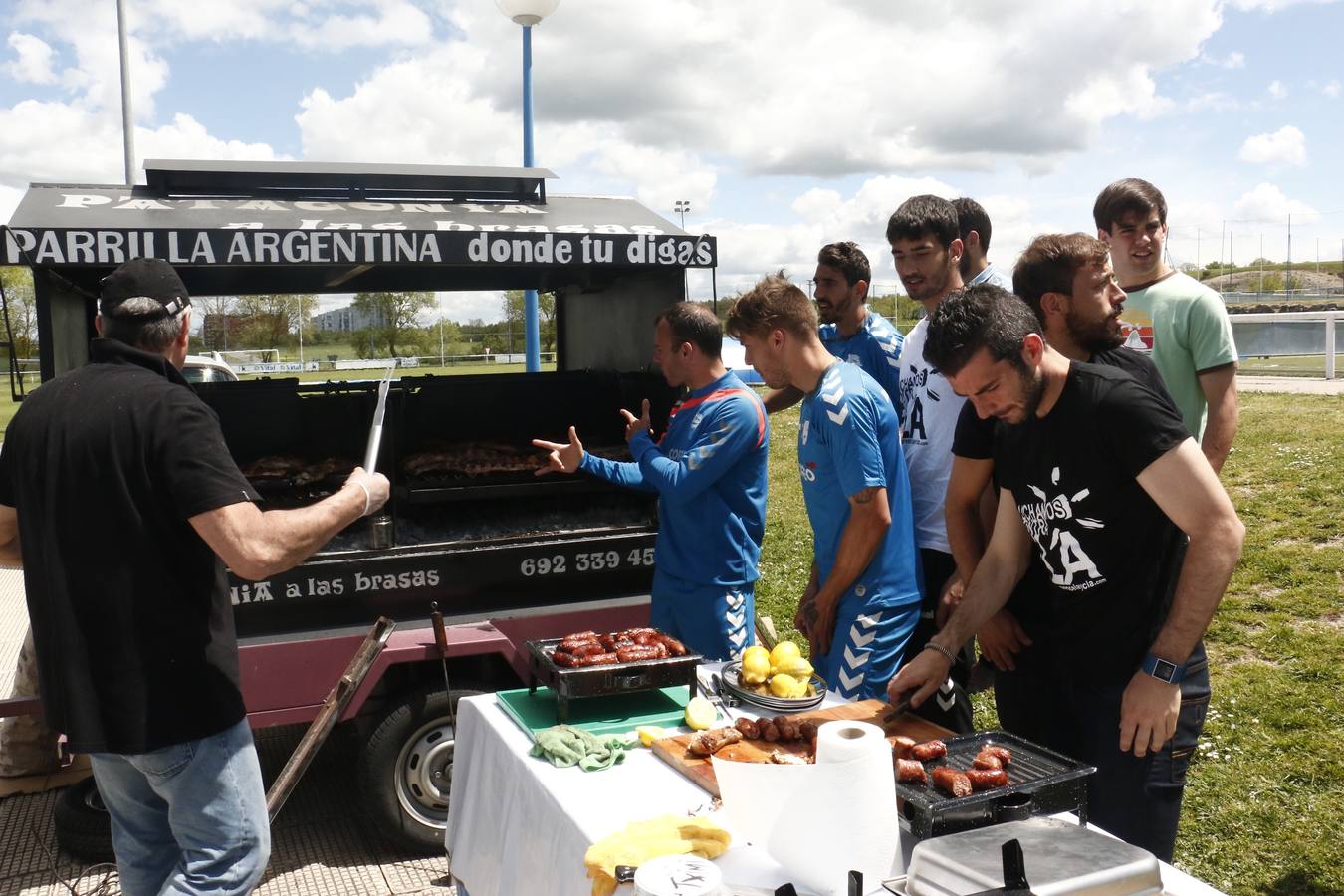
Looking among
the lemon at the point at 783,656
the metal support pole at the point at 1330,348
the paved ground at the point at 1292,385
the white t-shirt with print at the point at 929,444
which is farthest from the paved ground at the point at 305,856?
the metal support pole at the point at 1330,348

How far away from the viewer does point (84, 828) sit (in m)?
4.30

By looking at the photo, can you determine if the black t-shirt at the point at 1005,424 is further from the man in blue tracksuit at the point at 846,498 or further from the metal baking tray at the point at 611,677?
the metal baking tray at the point at 611,677

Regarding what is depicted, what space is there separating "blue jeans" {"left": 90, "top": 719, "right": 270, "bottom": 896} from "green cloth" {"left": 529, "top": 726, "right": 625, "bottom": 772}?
0.77 meters

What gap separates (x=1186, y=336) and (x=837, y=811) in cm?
278

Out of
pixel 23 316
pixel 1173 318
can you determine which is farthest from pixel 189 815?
pixel 23 316

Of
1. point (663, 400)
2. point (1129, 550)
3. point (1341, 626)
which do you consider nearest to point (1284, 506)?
point (1341, 626)

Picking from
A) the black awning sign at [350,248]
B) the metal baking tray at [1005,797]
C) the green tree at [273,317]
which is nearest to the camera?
the metal baking tray at [1005,797]

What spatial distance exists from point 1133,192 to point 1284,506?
476cm

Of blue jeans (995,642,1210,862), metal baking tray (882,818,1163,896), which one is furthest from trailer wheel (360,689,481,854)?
metal baking tray (882,818,1163,896)

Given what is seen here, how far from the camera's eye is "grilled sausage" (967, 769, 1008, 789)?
2.08 metres

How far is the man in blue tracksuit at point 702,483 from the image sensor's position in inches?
153

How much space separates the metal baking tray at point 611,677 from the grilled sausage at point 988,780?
1031 mm

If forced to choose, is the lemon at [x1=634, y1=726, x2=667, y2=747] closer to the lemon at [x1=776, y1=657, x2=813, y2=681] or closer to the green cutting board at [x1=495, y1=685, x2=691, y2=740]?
the green cutting board at [x1=495, y1=685, x2=691, y2=740]

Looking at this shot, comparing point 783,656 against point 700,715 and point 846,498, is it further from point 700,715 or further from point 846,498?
point 846,498
